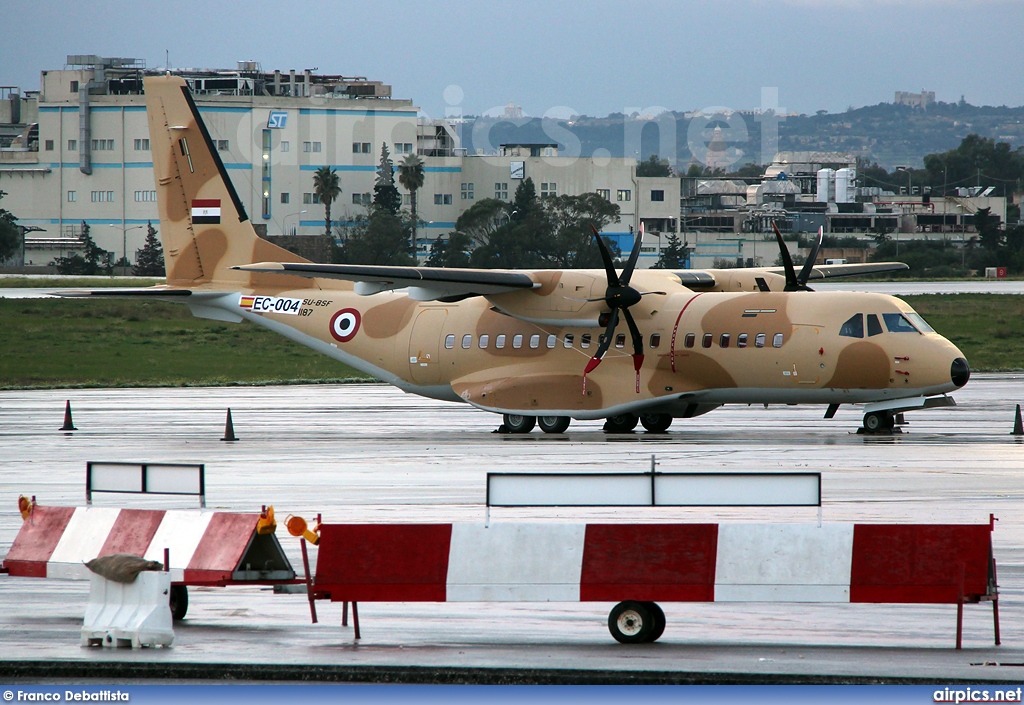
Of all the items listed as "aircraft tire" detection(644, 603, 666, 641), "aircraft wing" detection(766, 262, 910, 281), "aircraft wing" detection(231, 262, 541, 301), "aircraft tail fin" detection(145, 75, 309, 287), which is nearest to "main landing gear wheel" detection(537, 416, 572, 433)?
"aircraft wing" detection(231, 262, 541, 301)

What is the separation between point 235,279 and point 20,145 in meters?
127

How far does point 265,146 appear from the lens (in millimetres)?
124688

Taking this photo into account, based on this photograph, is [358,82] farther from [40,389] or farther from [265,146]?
[40,389]

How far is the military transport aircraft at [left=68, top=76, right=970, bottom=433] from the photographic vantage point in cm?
2442

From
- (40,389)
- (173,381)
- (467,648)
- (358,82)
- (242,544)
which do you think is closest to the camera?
(467,648)

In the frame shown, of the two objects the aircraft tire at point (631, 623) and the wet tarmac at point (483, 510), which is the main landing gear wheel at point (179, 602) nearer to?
the wet tarmac at point (483, 510)

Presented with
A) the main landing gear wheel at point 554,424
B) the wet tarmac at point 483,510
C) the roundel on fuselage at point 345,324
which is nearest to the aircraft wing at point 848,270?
the wet tarmac at point 483,510

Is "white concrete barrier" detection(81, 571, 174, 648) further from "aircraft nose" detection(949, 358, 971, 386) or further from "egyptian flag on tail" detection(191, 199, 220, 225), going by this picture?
"egyptian flag on tail" detection(191, 199, 220, 225)

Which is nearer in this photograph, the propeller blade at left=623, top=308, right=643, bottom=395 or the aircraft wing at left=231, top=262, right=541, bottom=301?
the aircraft wing at left=231, top=262, right=541, bottom=301

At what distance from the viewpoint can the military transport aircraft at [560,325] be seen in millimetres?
24422

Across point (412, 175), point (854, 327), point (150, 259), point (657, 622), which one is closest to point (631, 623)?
point (657, 622)

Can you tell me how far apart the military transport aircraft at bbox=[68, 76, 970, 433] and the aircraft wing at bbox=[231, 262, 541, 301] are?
1.8 inches

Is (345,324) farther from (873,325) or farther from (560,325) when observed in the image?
(873,325)

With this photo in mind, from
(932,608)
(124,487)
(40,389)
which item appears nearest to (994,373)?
(40,389)
